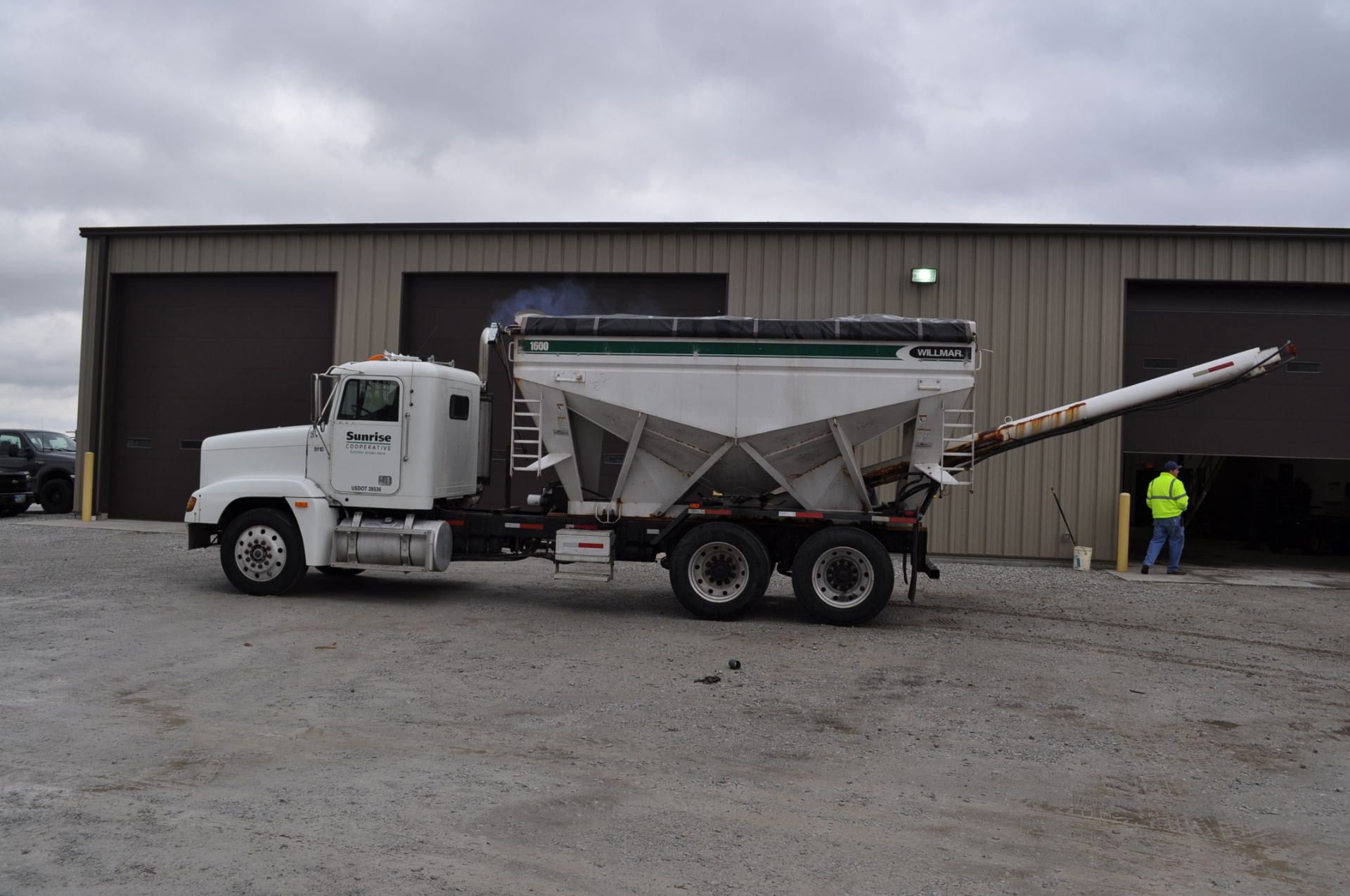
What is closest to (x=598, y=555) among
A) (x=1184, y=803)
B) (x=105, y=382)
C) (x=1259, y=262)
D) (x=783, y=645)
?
(x=783, y=645)

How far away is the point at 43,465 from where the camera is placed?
70.1 feet

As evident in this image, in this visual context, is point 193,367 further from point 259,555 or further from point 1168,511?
point 1168,511

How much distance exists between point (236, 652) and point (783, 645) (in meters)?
4.65

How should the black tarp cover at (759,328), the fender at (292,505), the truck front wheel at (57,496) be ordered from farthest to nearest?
the truck front wheel at (57,496)
the fender at (292,505)
the black tarp cover at (759,328)

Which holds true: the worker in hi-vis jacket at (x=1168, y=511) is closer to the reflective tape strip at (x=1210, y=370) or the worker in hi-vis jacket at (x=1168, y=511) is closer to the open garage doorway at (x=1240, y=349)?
the open garage doorway at (x=1240, y=349)

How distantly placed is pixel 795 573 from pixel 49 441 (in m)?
19.6

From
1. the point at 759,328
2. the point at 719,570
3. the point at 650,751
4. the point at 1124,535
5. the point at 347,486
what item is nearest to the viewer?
the point at 650,751

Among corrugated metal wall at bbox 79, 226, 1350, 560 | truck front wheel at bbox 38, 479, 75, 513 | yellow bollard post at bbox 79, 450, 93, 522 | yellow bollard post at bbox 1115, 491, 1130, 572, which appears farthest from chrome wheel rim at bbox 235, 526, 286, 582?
truck front wheel at bbox 38, 479, 75, 513

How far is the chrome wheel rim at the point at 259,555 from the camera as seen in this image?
10.7 meters

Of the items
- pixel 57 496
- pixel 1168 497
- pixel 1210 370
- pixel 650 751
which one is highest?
pixel 1210 370

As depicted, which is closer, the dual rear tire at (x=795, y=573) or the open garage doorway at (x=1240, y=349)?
the dual rear tire at (x=795, y=573)

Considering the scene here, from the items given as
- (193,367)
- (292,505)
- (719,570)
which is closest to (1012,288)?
(719,570)

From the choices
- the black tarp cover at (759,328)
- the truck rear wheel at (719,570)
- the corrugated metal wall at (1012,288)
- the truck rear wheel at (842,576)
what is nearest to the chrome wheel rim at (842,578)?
the truck rear wheel at (842,576)

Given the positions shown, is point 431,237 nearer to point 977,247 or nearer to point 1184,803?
point 977,247
